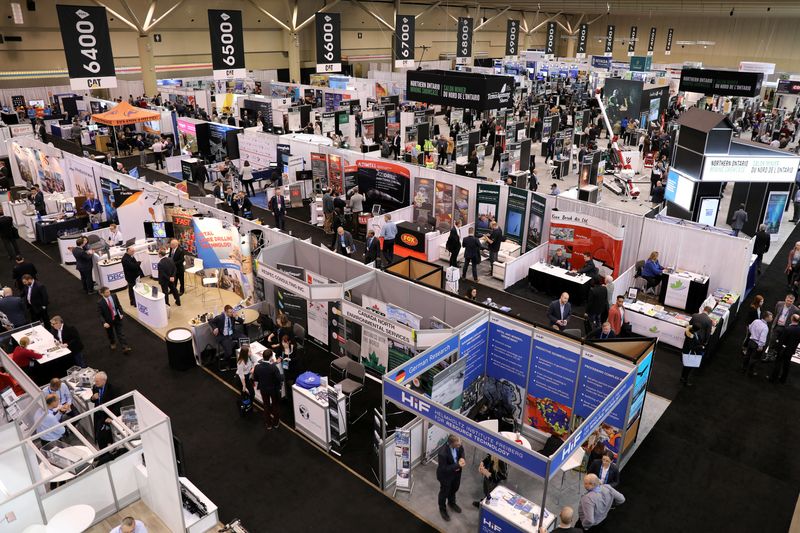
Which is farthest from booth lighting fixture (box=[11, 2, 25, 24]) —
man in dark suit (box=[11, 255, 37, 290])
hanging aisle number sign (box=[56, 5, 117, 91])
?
man in dark suit (box=[11, 255, 37, 290])

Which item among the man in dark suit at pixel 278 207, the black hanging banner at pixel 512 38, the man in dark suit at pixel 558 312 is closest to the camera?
the man in dark suit at pixel 558 312

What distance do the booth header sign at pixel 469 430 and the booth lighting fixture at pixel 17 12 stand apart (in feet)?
105

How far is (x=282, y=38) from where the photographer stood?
41.1 m

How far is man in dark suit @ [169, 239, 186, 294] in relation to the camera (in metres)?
12.3

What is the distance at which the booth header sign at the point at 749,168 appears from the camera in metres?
14.5

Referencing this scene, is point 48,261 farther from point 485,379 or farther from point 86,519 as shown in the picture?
point 485,379

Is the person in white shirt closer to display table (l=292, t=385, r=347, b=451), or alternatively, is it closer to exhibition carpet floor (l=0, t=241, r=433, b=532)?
exhibition carpet floor (l=0, t=241, r=433, b=532)

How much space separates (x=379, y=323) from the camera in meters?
8.73

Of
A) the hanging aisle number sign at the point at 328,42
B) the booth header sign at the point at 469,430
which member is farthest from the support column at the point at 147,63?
the booth header sign at the point at 469,430

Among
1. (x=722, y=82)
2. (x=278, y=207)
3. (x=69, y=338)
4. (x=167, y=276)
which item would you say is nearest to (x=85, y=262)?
(x=167, y=276)

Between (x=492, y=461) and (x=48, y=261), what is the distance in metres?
13.0

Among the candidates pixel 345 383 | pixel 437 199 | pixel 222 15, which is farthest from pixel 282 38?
pixel 345 383

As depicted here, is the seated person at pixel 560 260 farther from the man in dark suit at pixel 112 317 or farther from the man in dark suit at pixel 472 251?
the man in dark suit at pixel 112 317

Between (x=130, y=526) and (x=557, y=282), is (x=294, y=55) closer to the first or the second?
(x=557, y=282)
